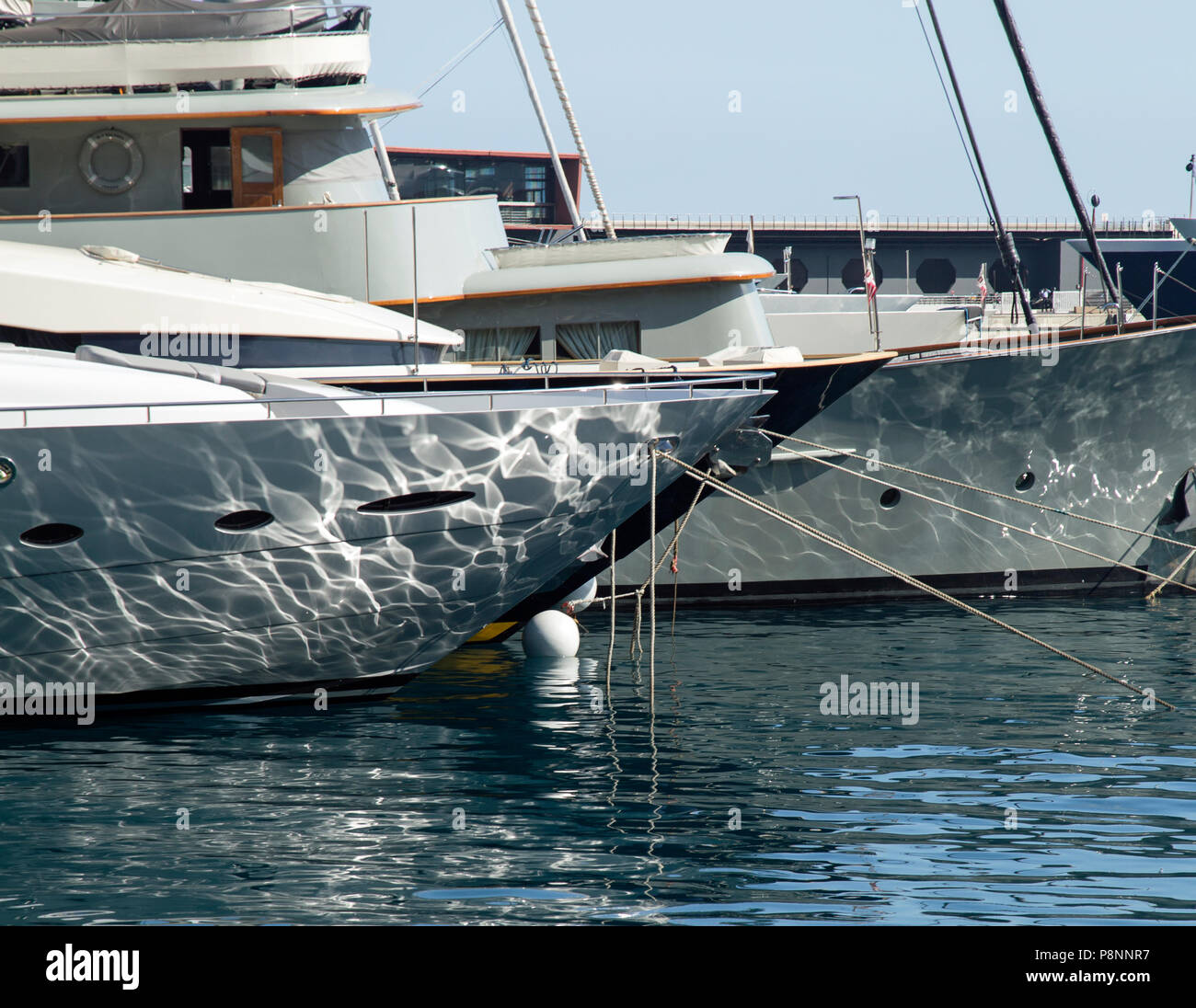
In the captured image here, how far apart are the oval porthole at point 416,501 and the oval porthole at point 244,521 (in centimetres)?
62

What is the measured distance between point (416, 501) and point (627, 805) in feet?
8.89

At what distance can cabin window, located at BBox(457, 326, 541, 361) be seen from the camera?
49.3 feet

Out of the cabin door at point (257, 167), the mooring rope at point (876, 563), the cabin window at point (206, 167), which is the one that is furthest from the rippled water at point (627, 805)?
the cabin window at point (206, 167)

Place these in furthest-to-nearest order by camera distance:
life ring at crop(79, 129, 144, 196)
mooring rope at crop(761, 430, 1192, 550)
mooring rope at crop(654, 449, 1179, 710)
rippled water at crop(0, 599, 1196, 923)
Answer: life ring at crop(79, 129, 144, 196) → mooring rope at crop(761, 430, 1192, 550) → mooring rope at crop(654, 449, 1179, 710) → rippled water at crop(0, 599, 1196, 923)

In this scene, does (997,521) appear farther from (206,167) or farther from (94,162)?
(94,162)

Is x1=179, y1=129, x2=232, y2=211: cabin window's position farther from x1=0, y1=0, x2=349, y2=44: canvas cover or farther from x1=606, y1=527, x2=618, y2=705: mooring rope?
x1=606, y1=527, x2=618, y2=705: mooring rope

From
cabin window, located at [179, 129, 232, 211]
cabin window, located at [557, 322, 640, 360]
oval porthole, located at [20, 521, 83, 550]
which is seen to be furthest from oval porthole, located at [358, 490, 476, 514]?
→ cabin window, located at [179, 129, 232, 211]

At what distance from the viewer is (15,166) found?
48.3 feet

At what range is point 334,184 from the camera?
15.3 m

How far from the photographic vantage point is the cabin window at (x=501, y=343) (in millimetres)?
15031

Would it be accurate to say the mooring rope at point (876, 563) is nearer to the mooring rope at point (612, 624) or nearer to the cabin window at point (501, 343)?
the mooring rope at point (612, 624)

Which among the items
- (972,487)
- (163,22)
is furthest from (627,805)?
(163,22)

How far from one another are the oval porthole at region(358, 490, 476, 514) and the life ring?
759 centimetres
